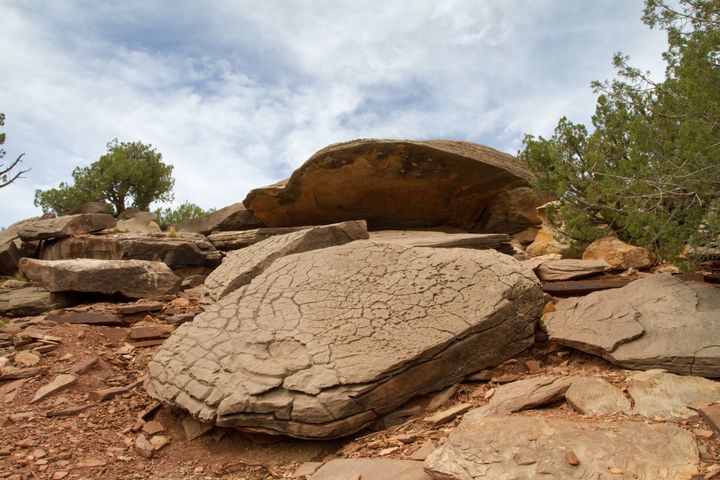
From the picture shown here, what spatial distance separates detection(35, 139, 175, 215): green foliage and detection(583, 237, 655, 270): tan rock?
661 inches

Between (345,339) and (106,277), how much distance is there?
3.67 m

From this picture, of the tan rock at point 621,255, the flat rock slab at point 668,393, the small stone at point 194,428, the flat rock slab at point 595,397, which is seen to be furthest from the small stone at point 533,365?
the tan rock at point 621,255

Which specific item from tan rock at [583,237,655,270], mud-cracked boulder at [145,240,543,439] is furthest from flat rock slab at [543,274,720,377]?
tan rock at [583,237,655,270]

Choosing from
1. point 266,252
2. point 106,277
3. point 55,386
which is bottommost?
point 55,386

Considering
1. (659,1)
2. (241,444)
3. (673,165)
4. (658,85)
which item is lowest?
(241,444)

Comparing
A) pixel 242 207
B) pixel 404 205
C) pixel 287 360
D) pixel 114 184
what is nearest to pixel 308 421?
→ pixel 287 360

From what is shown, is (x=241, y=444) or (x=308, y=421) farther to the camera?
(x=241, y=444)

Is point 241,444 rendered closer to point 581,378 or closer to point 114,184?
point 581,378

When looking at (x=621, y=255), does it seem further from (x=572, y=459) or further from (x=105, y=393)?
(x=105, y=393)

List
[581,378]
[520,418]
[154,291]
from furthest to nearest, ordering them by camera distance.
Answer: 1. [154,291]
2. [581,378]
3. [520,418]

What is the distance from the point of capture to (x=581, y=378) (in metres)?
3.08

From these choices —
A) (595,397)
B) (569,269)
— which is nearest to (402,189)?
(569,269)

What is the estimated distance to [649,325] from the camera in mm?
3545

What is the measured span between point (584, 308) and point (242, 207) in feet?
21.1
